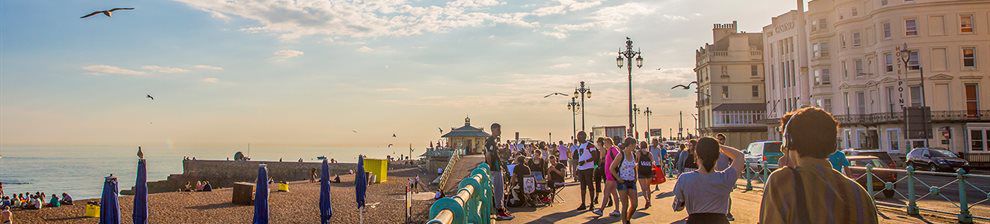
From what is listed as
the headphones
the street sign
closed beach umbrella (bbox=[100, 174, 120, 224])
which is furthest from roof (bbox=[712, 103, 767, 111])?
the headphones

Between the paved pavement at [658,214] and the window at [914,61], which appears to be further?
the window at [914,61]

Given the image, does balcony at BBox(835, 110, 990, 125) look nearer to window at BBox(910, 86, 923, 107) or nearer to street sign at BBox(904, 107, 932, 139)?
window at BBox(910, 86, 923, 107)

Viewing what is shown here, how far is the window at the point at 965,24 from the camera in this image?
44.2m

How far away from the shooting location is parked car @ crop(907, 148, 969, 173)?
1267 inches

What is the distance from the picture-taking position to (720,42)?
7662 cm

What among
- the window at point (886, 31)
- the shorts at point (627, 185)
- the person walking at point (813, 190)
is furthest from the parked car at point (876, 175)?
the window at point (886, 31)

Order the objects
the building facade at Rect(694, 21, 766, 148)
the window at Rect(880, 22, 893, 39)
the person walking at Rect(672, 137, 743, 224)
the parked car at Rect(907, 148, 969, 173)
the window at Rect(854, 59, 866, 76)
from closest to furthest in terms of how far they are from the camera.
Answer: the person walking at Rect(672, 137, 743, 224) → the parked car at Rect(907, 148, 969, 173) → the window at Rect(880, 22, 893, 39) → the window at Rect(854, 59, 866, 76) → the building facade at Rect(694, 21, 766, 148)

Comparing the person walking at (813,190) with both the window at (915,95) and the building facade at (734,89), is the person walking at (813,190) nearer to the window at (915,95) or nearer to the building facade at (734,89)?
the window at (915,95)

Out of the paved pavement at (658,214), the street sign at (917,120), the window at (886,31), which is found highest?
the window at (886,31)

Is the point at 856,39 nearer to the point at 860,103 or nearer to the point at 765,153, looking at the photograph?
the point at 860,103

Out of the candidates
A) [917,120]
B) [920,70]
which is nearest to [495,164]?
[917,120]

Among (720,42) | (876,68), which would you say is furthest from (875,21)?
(720,42)

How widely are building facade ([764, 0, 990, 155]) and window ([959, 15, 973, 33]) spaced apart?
0.21 ft

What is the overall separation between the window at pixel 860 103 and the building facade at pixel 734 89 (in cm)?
1965
